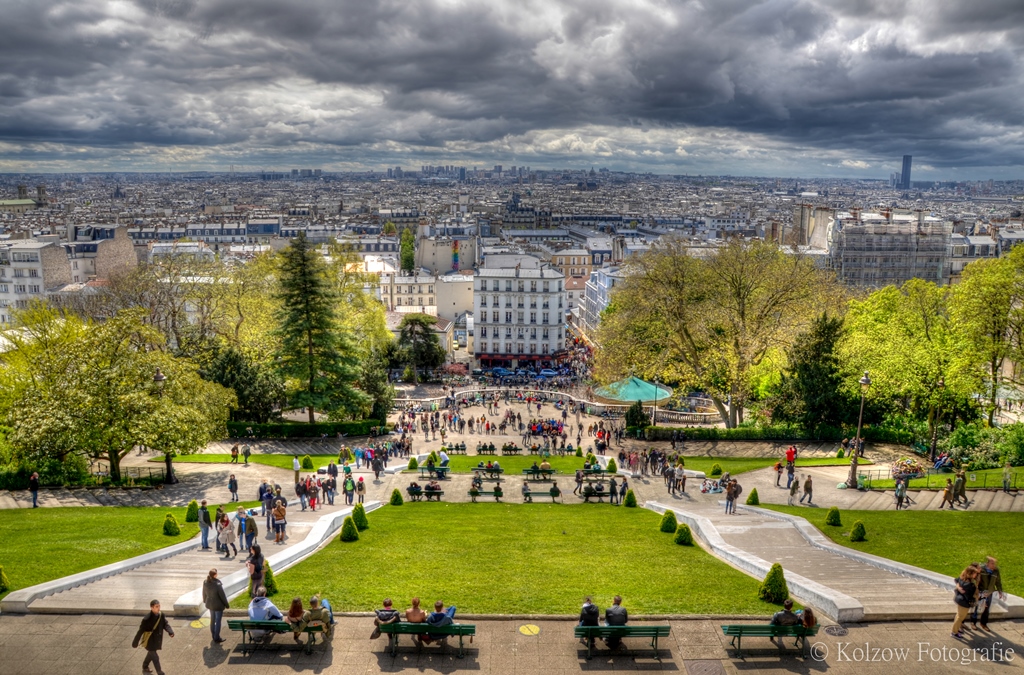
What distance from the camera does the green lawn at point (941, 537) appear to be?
52.7 feet

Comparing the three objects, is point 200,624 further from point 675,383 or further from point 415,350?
point 415,350

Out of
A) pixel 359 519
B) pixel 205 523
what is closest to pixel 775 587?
pixel 359 519

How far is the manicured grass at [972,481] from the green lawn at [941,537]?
3630 millimetres

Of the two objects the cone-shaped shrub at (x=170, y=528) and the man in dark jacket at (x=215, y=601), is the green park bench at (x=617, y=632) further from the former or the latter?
the cone-shaped shrub at (x=170, y=528)

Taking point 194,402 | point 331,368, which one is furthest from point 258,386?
point 194,402

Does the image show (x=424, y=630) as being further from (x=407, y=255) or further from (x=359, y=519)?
(x=407, y=255)

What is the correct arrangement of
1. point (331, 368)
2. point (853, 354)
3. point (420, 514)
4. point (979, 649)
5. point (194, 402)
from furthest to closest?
point (331, 368) → point (853, 354) → point (194, 402) → point (420, 514) → point (979, 649)

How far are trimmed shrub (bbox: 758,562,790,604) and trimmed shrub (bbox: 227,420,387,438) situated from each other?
28.7 meters

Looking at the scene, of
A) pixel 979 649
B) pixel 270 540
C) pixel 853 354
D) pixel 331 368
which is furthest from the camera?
pixel 331 368

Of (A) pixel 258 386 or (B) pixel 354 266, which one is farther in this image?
(B) pixel 354 266

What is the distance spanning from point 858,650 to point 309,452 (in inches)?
1122

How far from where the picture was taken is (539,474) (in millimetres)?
28922

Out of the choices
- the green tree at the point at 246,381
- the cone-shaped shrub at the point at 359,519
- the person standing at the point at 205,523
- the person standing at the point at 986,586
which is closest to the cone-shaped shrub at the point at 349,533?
the cone-shaped shrub at the point at 359,519

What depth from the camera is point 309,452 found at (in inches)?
1407
